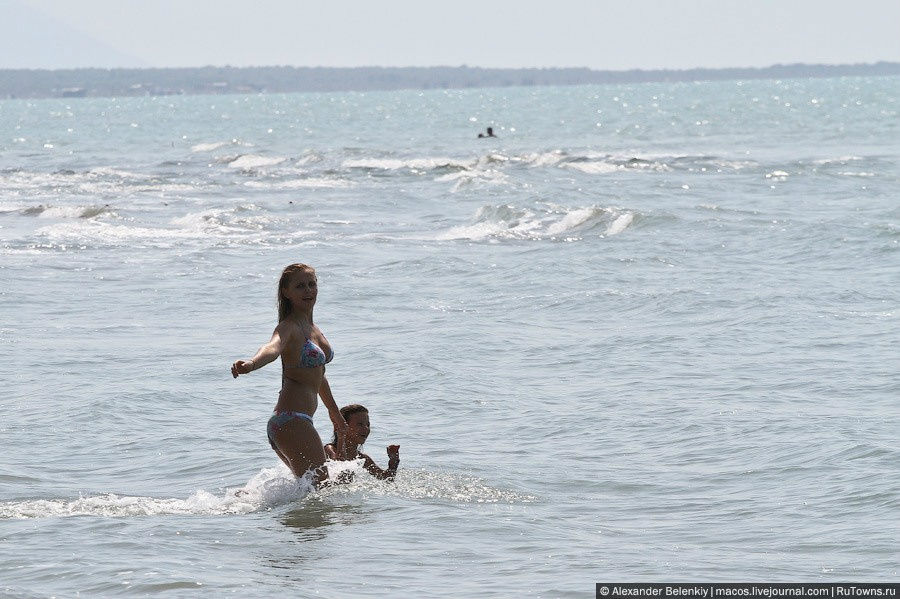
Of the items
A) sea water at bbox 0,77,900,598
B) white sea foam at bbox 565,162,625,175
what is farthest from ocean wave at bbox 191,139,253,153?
sea water at bbox 0,77,900,598

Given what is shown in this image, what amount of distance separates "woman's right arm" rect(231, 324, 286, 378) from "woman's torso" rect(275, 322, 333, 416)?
0.08 metres

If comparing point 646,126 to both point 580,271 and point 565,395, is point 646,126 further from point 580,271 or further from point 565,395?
point 565,395

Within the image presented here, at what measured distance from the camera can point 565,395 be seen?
12945 mm

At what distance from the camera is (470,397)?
42.6 feet

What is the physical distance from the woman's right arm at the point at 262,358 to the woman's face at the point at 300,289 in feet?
0.60

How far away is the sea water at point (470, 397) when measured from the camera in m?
8.08

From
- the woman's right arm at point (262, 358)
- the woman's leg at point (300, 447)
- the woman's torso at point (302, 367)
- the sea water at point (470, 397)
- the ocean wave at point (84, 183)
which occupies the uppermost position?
the woman's right arm at point (262, 358)

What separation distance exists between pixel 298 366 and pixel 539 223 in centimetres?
2146

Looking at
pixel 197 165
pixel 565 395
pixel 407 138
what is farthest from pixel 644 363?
pixel 407 138

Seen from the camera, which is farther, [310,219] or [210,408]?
[310,219]

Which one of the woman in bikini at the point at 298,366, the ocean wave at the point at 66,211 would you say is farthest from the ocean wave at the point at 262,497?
the ocean wave at the point at 66,211

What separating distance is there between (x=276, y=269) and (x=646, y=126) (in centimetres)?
6440

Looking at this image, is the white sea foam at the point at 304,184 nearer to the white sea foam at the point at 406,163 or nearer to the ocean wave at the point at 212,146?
the white sea foam at the point at 406,163

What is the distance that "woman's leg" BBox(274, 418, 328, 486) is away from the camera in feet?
28.9
